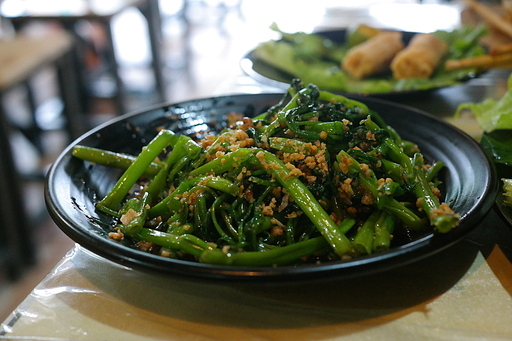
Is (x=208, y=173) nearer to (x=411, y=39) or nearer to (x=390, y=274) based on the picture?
(x=390, y=274)

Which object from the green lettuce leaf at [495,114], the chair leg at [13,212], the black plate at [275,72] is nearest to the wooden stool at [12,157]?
the chair leg at [13,212]

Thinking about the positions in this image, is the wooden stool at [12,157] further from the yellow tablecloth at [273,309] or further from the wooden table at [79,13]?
the yellow tablecloth at [273,309]

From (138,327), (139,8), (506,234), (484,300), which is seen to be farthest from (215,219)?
(139,8)

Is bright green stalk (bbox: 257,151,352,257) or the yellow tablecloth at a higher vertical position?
bright green stalk (bbox: 257,151,352,257)

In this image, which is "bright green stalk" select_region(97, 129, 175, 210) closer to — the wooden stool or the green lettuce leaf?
the green lettuce leaf

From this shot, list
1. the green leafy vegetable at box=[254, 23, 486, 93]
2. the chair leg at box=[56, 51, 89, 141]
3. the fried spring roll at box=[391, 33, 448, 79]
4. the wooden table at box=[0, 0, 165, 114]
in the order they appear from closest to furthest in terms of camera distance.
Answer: the green leafy vegetable at box=[254, 23, 486, 93] → the fried spring roll at box=[391, 33, 448, 79] → the chair leg at box=[56, 51, 89, 141] → the wooden table at box=[0, 0, 165, 114]

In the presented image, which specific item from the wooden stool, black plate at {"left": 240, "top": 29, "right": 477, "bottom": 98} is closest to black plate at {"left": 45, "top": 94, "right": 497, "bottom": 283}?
black plate at {"left": 240, "top": 29, "right": 477, "bottom": 98}
